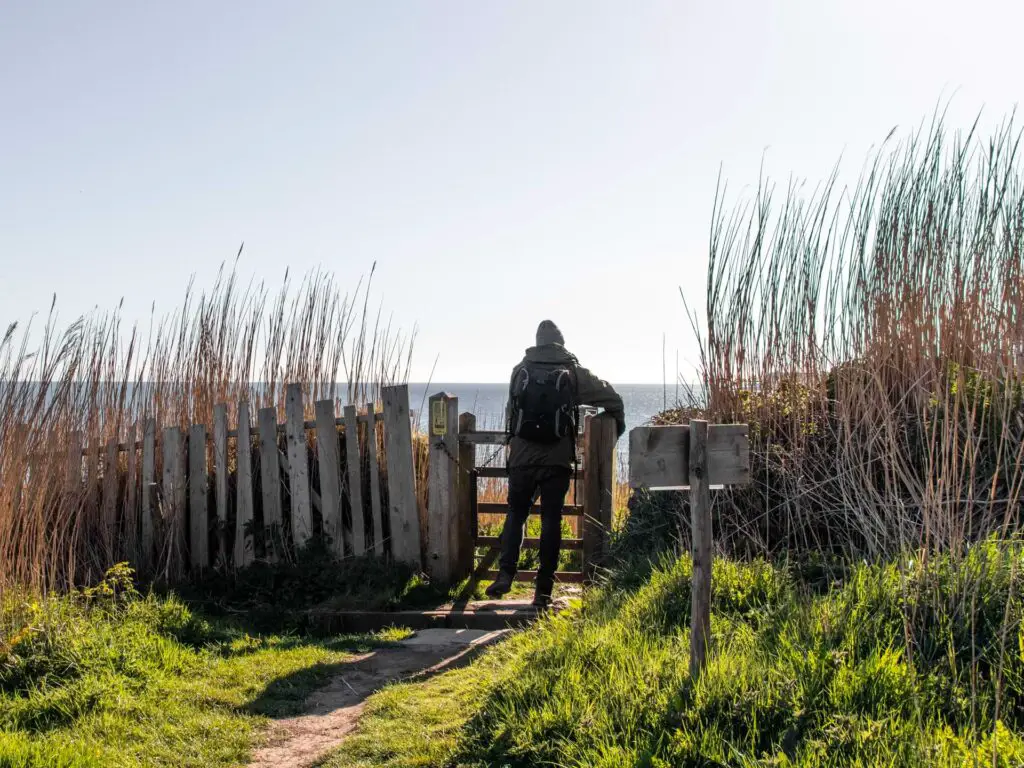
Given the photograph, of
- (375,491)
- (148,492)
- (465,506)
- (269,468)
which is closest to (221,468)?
(269,468)

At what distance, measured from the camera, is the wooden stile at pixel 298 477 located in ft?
25.1

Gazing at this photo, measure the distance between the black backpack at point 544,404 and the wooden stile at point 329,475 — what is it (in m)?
1.78

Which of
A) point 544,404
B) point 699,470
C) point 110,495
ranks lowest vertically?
point 110,495

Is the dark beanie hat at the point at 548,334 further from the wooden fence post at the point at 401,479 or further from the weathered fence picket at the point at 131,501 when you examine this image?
the weathered fence picket at the point at 131,501

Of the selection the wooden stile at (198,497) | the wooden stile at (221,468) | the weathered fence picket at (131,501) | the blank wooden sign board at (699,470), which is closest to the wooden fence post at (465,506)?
the wooden stile at (221,468)

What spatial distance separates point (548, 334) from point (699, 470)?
328 cm

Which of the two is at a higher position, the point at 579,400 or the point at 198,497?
the point at 579,400

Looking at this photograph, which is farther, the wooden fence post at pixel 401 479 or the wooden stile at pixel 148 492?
the wooden stile at pixel 148 492

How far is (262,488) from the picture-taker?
788cm

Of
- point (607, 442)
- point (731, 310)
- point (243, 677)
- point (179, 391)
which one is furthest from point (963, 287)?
point (179, 391)

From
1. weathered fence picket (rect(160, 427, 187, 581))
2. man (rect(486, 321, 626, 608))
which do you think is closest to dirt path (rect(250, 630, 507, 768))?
man (rect(486, 321, 626, 608))

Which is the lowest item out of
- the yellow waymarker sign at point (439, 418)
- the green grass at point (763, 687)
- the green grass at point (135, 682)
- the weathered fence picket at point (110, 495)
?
the green grass at point (135, 682)

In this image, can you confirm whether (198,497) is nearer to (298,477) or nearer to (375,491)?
(298,477)

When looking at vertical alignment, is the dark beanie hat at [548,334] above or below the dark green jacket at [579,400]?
above
